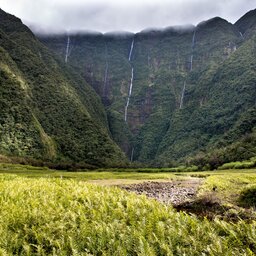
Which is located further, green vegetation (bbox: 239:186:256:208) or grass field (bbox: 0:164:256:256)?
green vegetation (bbox: 239:186:256:208)

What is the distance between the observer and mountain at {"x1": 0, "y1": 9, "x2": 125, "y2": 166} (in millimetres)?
114312

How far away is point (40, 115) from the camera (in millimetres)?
144250

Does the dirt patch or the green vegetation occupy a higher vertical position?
the green vegetation

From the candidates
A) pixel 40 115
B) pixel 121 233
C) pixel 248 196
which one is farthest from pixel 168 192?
pixel 40 115

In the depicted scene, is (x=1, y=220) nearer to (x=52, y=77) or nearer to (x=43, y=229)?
(x=43, y=229)

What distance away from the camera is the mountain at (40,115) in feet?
375

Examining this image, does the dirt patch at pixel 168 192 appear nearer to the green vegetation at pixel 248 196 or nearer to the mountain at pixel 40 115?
the green vegetation at pixel 248 196

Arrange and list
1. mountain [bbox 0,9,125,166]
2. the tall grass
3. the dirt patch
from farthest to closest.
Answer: mountain [bbox 0,9,125,166] → the dirt patch → the tall grass

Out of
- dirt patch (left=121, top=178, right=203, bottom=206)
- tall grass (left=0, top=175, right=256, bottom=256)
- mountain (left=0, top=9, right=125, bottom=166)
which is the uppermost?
mountain (left=0, top=9, right=125, bottom=166)

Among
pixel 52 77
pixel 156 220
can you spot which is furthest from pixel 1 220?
pixel 52 77

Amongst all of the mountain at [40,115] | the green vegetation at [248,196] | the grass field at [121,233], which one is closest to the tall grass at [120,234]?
the grass field at [121,233]

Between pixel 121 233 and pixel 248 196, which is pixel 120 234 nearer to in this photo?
pixel 121 233

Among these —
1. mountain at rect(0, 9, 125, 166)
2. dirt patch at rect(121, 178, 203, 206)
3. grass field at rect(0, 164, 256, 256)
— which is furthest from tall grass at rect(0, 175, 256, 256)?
mountain at rect(0, 9, 125, 166)

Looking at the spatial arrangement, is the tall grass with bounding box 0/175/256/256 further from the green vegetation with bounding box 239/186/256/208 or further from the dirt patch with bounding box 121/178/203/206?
the green vegetation with bounding box 239/186/256/208
